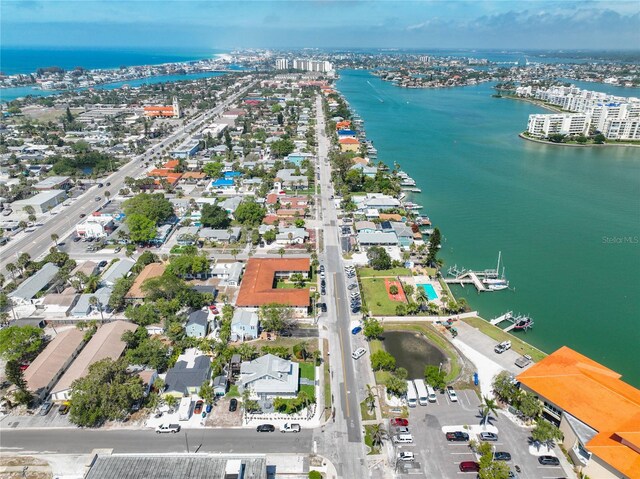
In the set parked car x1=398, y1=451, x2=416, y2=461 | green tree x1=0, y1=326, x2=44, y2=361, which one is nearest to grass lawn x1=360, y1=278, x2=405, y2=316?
parked car x1=398, y1=451, x2=416, y2=461

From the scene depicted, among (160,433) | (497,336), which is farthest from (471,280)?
(160,433)

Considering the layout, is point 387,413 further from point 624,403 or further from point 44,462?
point 44,462

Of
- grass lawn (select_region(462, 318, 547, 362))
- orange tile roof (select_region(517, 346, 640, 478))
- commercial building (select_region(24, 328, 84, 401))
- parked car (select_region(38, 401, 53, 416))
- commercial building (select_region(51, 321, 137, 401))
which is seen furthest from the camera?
grass lawn (select_region(462, 318, 547, 362))

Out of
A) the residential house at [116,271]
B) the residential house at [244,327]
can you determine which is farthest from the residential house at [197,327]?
the residential house at [116,271]

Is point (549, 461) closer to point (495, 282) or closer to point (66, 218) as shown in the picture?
point (495, 282)

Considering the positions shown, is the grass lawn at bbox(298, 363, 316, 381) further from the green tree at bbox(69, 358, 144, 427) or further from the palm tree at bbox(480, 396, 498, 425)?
the palm tree at bbox(480, 396, 498, 425)

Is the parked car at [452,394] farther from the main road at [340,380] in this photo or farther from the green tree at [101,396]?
the green tree at [101,396]

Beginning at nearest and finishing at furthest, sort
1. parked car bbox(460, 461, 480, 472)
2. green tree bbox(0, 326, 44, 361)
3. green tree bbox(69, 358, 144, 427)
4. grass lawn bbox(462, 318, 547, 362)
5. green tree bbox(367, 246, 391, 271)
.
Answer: parked car bbox(460, 461, 480, 472)
green tree bbox(69, 358, 144, 427)
green tree bbox(0, 326, 44, 361)
grass lawn bbox(462, 318, 547, 362)
green tree bbox(367, 246, 391, 271)
